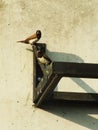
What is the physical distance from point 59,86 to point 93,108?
0.56 feet

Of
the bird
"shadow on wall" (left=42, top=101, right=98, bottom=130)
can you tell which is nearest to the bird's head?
the bird

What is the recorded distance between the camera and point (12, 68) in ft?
13.4

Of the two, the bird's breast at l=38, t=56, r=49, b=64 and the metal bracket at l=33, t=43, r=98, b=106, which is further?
Answer: the bird's breast at l=38, t=56, r=49, b=64

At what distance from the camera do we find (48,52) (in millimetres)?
4102

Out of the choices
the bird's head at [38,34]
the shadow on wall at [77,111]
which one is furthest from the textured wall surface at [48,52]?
the bird's head at [38,34]

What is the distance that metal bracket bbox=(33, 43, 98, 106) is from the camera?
3.68 m

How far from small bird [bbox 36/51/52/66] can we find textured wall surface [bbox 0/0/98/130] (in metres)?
0.14

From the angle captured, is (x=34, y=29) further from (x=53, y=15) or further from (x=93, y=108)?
(x=93, y=108)

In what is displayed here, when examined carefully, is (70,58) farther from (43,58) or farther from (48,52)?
(43,58)

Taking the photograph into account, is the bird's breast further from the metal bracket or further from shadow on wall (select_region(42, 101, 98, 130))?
shadow on wall (select_region(42, 101, 98, 130))

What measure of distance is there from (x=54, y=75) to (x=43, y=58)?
235 mm

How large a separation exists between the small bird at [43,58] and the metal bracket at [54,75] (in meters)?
0.02

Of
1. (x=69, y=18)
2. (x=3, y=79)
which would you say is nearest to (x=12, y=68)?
(x=3, y=79)

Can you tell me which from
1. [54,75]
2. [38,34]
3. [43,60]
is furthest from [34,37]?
[54,75]
